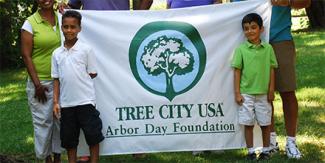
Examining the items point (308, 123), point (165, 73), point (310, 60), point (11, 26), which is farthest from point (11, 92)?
point (165, 73)

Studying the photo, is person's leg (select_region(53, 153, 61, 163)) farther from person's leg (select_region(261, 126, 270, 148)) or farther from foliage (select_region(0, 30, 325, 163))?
person's leg (select_region(261, 126, 270, 148))

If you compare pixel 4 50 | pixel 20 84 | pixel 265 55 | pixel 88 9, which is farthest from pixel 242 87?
pixel 4 50

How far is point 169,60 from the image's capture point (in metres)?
5.39

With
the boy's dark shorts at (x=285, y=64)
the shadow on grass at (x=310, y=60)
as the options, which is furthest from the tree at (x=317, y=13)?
the boy's dark shorts at (x=285, y=64)

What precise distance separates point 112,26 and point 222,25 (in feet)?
3.44

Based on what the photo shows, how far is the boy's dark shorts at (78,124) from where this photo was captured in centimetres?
497

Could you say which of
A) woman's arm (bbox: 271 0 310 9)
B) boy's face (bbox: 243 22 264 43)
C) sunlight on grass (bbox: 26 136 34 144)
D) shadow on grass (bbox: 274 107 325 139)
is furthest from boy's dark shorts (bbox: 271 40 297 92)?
sunlight on grass (bbox: 26 136 34 144)

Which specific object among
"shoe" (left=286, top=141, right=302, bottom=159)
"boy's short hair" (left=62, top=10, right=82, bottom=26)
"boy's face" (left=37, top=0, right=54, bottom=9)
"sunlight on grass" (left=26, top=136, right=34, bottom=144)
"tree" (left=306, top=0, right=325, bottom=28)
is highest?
"tree" (left=306, top=0, right=325, bottom=28)

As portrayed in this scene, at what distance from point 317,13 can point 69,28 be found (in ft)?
51.9

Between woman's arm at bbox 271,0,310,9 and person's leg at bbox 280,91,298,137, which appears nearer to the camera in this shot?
woman's arm at bbox 271,0,310,9

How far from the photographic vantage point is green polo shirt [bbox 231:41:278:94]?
17.2 feet

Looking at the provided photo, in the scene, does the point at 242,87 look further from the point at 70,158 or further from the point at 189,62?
the point at 70,158

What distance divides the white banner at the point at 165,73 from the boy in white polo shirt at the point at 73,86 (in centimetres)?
33

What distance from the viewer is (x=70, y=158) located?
5.16 m
